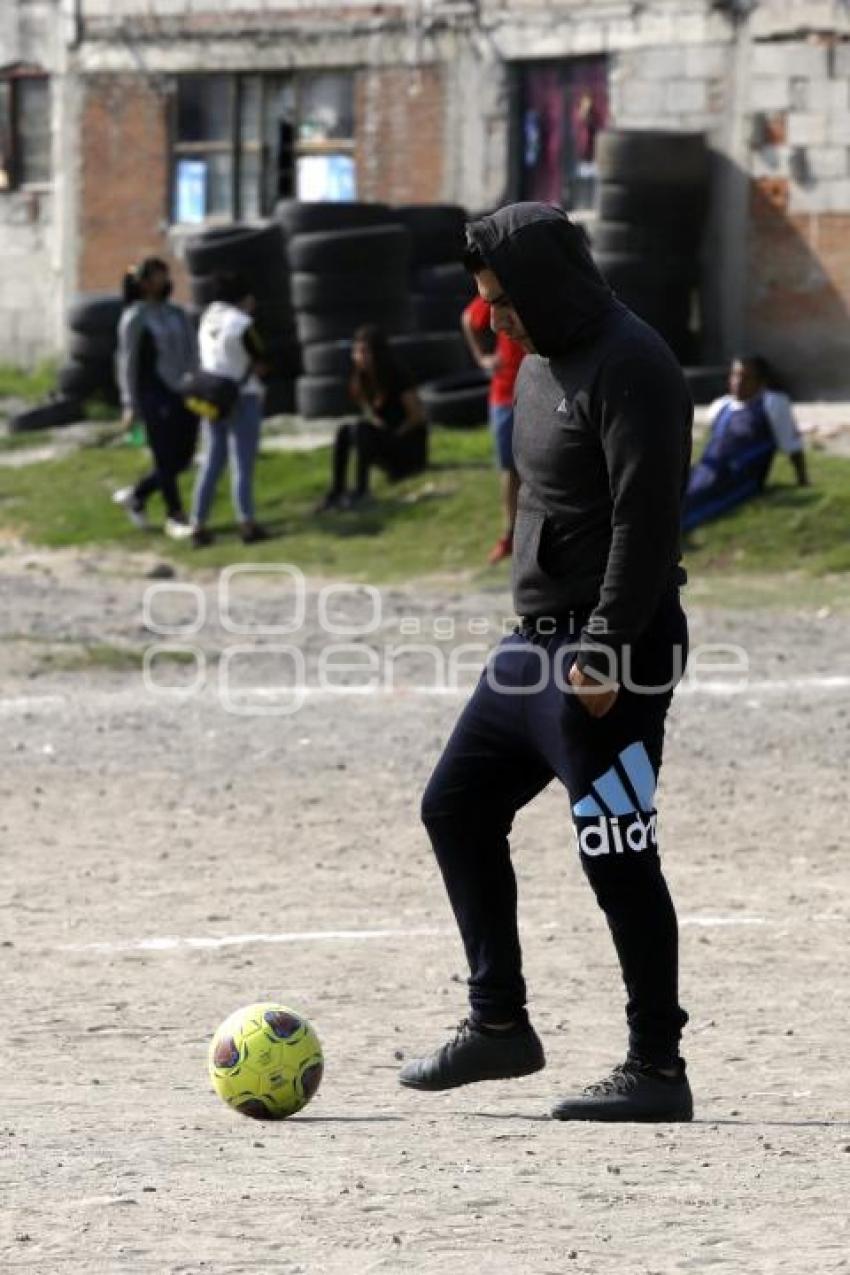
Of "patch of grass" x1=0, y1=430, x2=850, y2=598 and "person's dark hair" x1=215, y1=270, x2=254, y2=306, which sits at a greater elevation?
"person's dark hair" x1=215, y1=270, x2=254, y2=306

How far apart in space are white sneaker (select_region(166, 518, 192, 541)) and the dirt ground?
15.8 feet

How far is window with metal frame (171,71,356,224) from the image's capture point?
95.0 ft

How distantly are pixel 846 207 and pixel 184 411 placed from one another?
23.5 feet

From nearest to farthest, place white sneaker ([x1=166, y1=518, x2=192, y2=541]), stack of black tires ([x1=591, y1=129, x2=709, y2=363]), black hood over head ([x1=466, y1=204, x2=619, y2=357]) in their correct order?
black hood over head ([x1=466, y1=204, x2=619, y2=357]), white sneaker ([x1=166, y1=518, x2=192, y2=541]), stack of black tires ([x1=591, y1=129, x2=709, y2=363])

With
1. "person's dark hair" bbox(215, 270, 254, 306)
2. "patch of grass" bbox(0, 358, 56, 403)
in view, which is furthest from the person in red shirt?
"patch of grass" bbox(0, 358, 56, 403)

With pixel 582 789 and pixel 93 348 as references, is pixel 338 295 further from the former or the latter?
pixel 582 789

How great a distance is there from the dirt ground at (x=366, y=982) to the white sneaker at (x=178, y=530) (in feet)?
15.8

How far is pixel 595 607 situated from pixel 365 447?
14.7 m

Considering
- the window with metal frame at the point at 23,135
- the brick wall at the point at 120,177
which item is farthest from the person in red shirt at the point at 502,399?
the window with metal frame at the point at 23,135

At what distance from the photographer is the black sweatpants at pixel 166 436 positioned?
810 inches

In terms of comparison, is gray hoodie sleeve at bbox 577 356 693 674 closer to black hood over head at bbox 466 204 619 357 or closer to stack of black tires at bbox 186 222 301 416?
black hood over head at bbox 466 204 619 357

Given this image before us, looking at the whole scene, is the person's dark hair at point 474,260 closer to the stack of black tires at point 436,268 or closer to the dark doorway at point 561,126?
the stack of black tires at point 436,268

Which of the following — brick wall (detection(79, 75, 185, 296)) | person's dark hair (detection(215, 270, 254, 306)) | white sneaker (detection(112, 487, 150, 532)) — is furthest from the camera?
brick wall (detection(79, 75, 185, 296))

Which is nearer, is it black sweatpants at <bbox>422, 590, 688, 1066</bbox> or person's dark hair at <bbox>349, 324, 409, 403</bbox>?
black sweatpants at <bbox>422, 590, 688, 1066</bbox>
